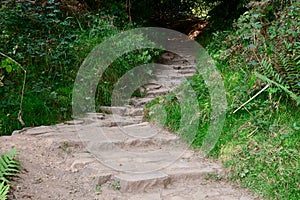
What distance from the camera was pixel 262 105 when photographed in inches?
153

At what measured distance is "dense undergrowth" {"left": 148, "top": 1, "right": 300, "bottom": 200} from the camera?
10.3 feet

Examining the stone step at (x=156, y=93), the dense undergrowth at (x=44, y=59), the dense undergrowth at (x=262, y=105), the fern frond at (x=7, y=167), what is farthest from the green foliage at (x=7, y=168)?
the stone step at (x=156, y=93)

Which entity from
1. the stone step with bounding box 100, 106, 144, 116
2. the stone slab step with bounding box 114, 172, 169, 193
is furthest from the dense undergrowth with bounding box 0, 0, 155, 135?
the stone slab step with bounding box 114, 172, 169, 193

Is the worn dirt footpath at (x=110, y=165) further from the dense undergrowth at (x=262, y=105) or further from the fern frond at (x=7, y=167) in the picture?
the dense undergrowth at (x=262, y=105)

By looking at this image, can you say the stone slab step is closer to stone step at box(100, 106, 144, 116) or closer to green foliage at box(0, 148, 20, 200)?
green foliage at box(0, 148, 20, 200)

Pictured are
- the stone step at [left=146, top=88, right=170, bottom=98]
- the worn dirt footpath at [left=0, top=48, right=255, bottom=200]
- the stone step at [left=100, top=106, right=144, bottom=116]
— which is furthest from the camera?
the stone step at [left=146, top=88, right=170, bottom=98]

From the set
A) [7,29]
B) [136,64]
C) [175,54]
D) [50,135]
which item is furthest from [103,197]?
[175,54]

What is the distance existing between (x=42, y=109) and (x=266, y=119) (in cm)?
304

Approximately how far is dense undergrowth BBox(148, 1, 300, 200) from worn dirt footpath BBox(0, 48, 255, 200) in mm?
220

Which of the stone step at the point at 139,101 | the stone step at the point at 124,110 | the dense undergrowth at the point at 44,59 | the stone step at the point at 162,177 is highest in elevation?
the dense undergrowth at the point at 44,59

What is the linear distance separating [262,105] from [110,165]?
1.83 meters

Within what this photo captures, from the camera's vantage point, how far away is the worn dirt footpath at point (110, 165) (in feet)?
10.1

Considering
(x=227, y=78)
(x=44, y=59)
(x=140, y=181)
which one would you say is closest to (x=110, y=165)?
(x=140, y=181)

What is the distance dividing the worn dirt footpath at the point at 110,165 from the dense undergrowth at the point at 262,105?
8.7 inches
